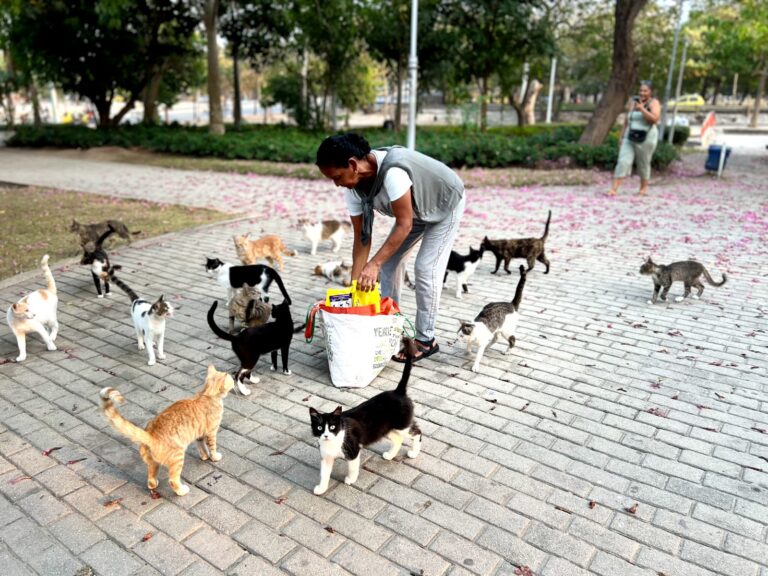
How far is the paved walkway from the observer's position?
296 centimetres

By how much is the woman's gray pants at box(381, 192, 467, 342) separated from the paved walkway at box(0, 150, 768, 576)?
0.43m

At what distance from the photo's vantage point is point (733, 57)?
34.6 meters

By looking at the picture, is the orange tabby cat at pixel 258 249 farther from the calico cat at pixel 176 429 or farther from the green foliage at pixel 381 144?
the green foliage at pixel 381 144

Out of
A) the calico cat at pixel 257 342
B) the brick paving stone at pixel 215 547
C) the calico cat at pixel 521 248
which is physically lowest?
the brick paving stone at pixel 215 547

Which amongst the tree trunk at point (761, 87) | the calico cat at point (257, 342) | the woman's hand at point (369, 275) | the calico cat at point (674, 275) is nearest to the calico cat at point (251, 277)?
the calico cat at point (257, 342)

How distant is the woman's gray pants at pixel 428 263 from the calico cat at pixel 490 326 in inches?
13.1

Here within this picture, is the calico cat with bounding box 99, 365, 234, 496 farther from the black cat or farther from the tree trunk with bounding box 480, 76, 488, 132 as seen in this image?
the tree trunk with bounding box 480, 76, 488, 132

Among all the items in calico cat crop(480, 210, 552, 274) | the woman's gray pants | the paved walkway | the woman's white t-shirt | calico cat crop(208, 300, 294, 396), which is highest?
the woman's white t-shirt

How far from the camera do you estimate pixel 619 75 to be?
1716cm

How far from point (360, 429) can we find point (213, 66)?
67.8 feet

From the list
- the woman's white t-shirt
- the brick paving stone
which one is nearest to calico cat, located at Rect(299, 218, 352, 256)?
the woman's white t-shirt

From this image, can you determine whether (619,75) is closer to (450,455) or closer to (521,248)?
(521,248)

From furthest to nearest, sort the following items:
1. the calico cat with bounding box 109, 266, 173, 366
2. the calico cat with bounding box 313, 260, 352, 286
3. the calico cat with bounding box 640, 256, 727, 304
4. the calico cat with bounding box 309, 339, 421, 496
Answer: the calico cat with bounding box 313, 260, 352, 286, the calico cat with bounding box 640, 256, 727, 304, the calico cat with bounding box 109, 266, 173, 366, the calico cat with bounding box 309, 339, 421, 496

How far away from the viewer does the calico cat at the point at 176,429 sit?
10.1ft
